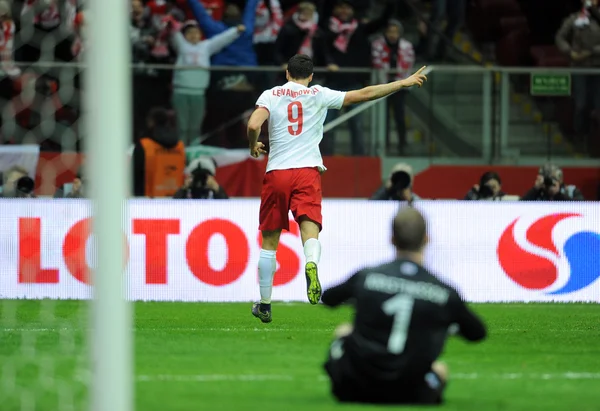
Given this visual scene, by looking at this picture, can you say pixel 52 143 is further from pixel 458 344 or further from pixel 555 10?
pixel 555 10

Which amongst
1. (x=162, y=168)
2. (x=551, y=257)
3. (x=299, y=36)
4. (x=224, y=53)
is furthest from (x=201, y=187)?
(x=551, y=257)

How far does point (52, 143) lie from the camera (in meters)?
16.0

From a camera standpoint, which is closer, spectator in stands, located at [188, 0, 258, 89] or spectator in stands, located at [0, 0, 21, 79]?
spectator in stands, located at [0, 0, 21, 79]

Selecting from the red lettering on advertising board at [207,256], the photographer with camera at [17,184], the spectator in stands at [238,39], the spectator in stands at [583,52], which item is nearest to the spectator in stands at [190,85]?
the spectator in stands at [238,39]

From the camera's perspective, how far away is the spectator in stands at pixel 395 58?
58.9 feet

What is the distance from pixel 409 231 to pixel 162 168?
10985mm

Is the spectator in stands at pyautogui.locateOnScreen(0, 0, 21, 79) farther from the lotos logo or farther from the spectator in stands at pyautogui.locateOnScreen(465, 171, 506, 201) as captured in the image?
the spectator in stands at pyautogui.locateOnScreen(465, 171, 506, 201)

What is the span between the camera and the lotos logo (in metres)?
15.0

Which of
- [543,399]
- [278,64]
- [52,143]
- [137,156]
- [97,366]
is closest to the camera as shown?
[97,366]

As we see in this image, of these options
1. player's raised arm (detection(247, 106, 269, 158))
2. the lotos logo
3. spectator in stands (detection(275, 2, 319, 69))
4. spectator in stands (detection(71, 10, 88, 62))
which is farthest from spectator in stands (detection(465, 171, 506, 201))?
player's raised arm (detection(247, 106, 269, 158))

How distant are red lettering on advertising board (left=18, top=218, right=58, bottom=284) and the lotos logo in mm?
5065

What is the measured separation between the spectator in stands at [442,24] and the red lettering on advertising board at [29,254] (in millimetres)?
7558

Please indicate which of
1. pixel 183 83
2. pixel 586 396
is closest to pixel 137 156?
pixel 183 83

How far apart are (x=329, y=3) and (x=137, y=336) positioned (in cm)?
1036
